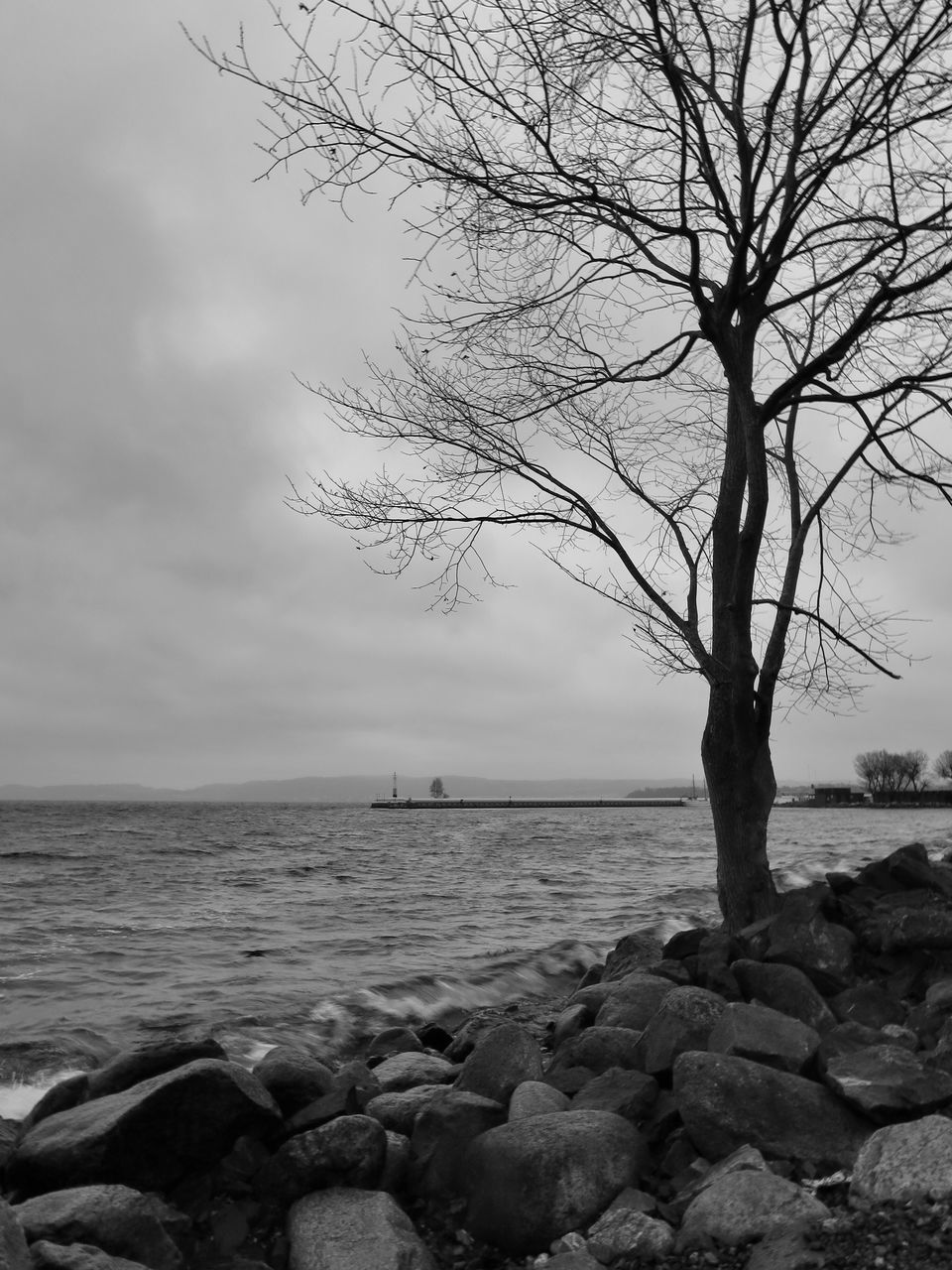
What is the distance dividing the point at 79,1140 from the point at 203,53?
5.82 meters

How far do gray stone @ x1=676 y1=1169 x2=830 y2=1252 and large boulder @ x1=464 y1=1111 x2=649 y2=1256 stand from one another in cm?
58

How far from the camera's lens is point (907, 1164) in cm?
410

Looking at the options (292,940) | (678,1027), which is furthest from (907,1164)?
(292,940)

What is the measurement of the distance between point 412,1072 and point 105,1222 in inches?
127

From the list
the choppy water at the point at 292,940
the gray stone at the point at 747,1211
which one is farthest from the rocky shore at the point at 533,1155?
the choppy water at the point at 292,940

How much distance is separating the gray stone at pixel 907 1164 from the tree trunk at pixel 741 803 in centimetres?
481

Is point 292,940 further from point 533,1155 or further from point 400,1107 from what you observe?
point 533,1155

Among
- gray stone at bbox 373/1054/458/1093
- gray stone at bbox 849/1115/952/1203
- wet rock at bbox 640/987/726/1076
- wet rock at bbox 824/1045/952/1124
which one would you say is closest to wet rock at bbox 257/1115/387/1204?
gray stone at bbox 373/1054/458/1093

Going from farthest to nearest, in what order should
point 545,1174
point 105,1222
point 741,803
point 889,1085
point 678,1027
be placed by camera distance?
point 741,803
point 678,1027
point 889,1085
point 545,1174
point 105,1222

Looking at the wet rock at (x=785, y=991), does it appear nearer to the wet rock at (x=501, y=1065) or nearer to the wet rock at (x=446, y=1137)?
the wet rock at (x=501, y=1065)

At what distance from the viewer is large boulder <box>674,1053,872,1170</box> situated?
4906 mm

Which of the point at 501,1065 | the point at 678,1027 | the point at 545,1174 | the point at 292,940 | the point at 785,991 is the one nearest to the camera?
the point at 545,1174

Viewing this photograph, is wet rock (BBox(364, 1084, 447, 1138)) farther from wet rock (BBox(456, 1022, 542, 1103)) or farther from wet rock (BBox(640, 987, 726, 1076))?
wet rock (BBox(640, 987, 726, 1076))

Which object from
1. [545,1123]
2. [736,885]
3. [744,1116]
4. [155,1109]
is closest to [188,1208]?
[155,1109]
